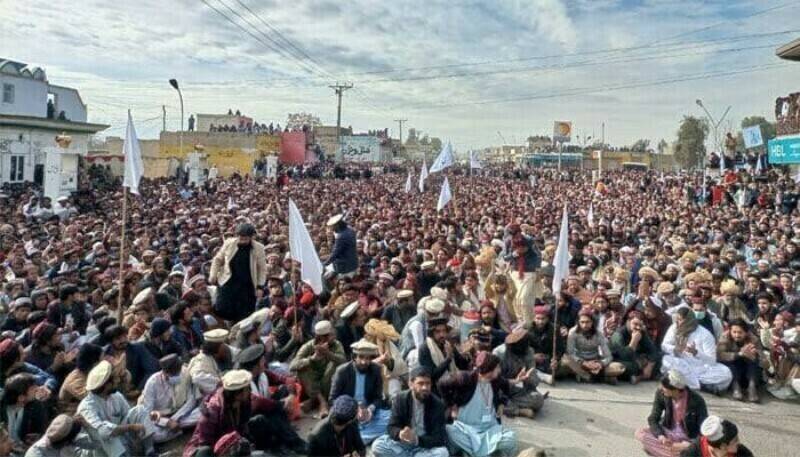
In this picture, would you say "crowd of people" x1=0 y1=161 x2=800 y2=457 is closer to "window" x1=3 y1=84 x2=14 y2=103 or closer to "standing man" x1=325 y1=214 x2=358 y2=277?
"standing man" x1=325 y1=214 x2=358 y2=277

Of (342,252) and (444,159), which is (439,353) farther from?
(444,159)

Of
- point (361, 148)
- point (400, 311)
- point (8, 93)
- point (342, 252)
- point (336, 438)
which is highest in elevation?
point (361, 148)

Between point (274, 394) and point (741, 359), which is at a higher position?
point (741, 359)

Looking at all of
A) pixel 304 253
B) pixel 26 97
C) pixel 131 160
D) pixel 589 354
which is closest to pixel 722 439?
pixel 589 354

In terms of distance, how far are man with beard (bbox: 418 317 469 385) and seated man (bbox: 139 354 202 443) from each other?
2.05 metres

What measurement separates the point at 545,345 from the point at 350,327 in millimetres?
2253

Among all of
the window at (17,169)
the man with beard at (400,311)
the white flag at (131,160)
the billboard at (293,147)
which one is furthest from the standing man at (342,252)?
the billboard at (293,147)

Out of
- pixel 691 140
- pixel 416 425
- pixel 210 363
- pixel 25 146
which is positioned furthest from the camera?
pixel 691 140

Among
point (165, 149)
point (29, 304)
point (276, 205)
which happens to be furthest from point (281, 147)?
point (29, 304)

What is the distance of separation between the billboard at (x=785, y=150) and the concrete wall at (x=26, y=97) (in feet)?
102

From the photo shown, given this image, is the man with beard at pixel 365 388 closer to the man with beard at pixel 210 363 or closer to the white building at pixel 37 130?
the man with beard at pixel 210 363

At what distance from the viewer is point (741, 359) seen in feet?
21.6

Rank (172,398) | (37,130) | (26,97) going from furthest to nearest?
(26,97), (37,130), (172,398)

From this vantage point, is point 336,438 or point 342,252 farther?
point 342,252
